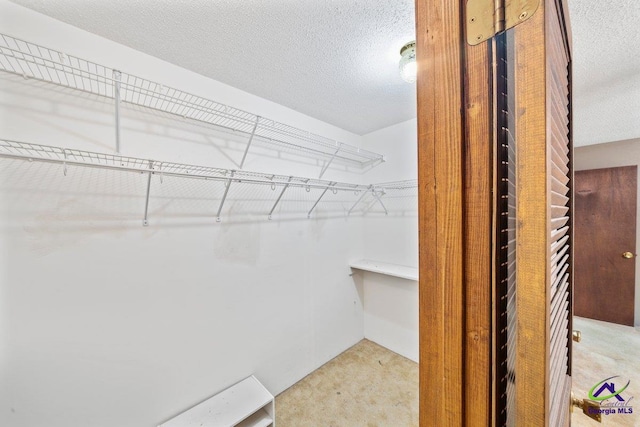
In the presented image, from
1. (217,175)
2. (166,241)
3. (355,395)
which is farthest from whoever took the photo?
(355,395)

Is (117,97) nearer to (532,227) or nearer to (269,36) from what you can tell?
(269,36)

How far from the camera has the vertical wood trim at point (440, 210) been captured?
0.40 metres

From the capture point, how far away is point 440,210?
42 cm

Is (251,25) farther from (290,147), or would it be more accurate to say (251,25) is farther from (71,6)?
(290,147)

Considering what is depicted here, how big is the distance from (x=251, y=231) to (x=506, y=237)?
1553 mm

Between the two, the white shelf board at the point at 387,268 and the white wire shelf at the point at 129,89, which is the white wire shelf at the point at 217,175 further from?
the white shelf board at the point at 387,268

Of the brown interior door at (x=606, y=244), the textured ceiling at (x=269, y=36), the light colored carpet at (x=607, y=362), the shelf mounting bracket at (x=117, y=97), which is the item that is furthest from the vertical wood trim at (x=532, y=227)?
the brown interior door at (x=606, y=244)

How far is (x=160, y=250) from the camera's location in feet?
4.29

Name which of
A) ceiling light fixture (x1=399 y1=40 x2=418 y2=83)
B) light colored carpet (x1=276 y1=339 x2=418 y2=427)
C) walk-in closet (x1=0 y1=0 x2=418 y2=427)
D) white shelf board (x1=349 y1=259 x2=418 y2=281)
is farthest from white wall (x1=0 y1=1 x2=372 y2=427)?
ceiling light fixture (x1=399 y1=40 x2=418 y2=83)

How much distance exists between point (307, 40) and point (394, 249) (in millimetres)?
1888

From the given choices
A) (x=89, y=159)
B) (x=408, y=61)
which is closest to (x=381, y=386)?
(x=408, y=61)

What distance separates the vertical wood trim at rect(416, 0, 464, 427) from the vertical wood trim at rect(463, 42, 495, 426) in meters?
0.01

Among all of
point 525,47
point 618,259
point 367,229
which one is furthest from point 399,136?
point 618,259

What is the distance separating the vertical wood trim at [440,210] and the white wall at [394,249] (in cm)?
182
